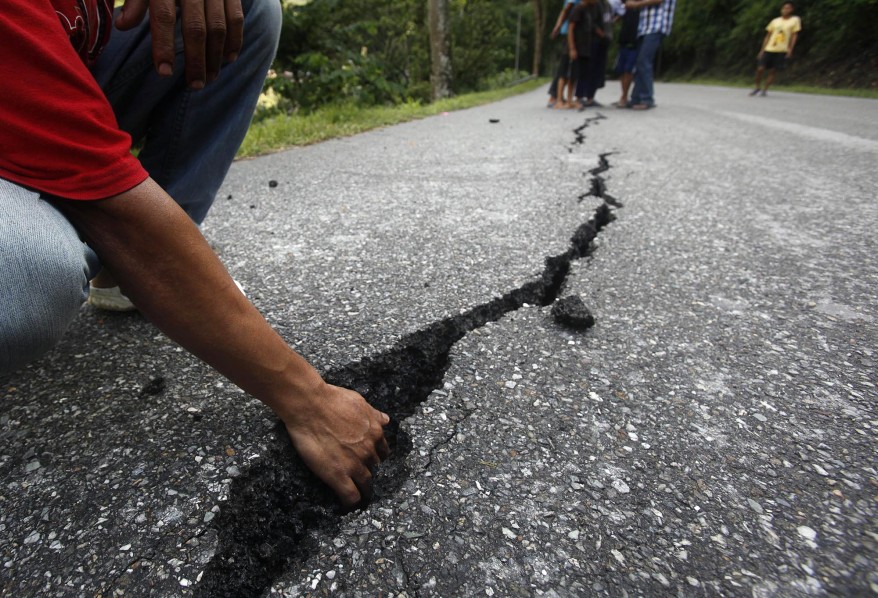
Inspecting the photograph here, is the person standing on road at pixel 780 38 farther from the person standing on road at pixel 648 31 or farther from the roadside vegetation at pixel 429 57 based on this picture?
the person standing on road at pixel 648 31

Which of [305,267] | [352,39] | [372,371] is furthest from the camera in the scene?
[352,39]

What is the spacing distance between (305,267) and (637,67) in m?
6.39

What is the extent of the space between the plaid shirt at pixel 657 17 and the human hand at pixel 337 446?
6856 millimetres

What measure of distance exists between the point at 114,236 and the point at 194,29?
0.44 metres

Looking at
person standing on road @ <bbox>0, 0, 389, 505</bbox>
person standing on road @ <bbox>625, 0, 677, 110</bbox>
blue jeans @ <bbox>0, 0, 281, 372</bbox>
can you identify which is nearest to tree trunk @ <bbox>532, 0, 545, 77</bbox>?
person standing on road @ <bbox>625, 0, 677, 110</bbox>

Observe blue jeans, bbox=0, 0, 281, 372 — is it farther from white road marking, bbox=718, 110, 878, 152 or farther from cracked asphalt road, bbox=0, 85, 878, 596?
white road marking, bbox=718, 110, 878, 152

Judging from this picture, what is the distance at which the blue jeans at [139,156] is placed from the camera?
2.23 feet

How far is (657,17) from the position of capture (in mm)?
6129

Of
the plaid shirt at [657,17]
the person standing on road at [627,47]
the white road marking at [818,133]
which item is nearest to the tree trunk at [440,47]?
the person standing on road at [627,47]

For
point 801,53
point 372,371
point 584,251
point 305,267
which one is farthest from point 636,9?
point 801,53

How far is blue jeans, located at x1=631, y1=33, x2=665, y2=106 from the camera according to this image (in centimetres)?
625

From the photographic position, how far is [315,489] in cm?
92

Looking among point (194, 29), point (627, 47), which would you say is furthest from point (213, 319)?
point (627, 47)

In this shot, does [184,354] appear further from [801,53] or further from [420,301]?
[801,53]
